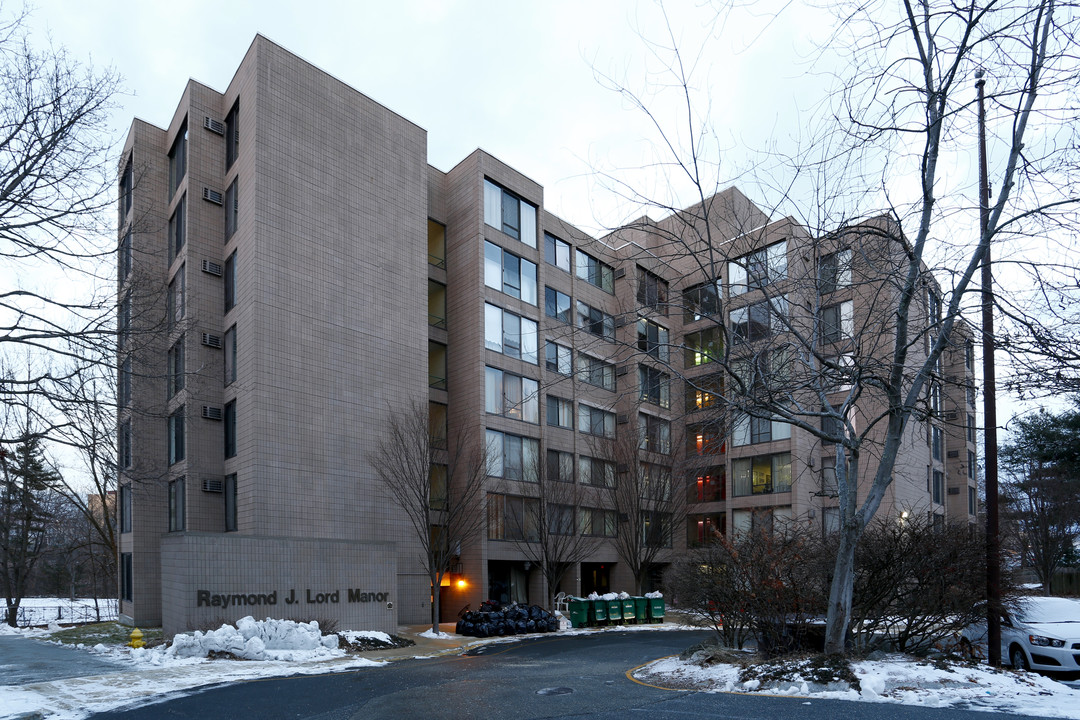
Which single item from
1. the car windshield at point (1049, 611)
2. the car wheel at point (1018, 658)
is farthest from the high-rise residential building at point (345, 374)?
the car wheel at point (1018, 658)

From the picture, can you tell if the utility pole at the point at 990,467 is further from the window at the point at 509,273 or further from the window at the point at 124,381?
the window at the point at 509,273

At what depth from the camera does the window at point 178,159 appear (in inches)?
1176

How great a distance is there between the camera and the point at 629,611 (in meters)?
30.9

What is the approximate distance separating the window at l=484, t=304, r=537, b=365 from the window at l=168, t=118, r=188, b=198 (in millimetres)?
12674

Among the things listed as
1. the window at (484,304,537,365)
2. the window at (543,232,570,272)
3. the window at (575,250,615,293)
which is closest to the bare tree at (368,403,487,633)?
the window at (484,304,537,365)

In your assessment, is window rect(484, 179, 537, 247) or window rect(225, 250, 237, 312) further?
window rect(484, 179, 537, 247)

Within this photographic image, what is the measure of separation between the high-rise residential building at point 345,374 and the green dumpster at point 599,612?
13.1 feet

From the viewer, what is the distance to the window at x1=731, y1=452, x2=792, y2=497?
39500 mm

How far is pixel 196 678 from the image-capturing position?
14.4 m

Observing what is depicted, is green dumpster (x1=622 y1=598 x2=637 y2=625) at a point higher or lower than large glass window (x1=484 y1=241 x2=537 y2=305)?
lower

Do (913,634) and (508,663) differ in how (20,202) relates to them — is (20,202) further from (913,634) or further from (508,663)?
(913,634)

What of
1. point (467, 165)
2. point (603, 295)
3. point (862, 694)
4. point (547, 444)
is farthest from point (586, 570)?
point (862, 694)

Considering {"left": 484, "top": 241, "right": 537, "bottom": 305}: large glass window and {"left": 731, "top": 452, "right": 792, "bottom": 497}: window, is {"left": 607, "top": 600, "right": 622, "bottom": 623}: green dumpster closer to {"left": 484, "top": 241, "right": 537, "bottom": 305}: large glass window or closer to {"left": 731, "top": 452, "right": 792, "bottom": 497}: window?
{"left": 731, "top": 452, "right": 792, "bottom": 497}: window

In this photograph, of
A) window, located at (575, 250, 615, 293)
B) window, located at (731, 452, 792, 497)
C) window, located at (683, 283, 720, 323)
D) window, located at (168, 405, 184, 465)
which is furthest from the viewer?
window, located at (575, 250, 615, 293)
